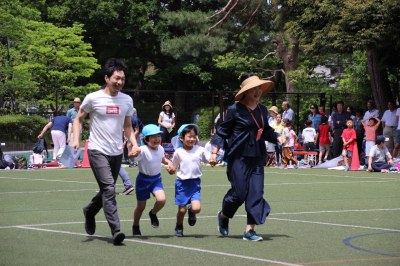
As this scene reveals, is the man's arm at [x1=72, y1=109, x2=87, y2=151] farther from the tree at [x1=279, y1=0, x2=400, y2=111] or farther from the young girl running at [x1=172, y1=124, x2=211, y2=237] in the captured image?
the tree at [x1=279, y1=0, x2=400, y2=111]

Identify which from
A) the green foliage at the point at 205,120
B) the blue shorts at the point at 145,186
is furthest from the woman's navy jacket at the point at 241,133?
the green foliage at the point at 205,120

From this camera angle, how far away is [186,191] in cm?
1187

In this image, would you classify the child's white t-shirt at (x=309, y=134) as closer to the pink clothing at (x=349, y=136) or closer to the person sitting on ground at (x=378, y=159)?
the pink clothing at (x=349, y=136)

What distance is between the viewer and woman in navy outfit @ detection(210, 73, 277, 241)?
1146cm

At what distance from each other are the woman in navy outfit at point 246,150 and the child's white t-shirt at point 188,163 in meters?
0.24

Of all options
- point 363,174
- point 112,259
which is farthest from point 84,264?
point 363,174

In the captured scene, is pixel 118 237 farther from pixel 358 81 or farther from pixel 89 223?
pixel 358 81

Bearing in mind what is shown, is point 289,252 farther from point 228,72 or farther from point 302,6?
point 228,72

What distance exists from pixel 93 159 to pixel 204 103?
112ft

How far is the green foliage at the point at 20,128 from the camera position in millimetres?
45500

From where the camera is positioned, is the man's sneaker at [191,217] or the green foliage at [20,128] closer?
the man's sneaker at [191,217]

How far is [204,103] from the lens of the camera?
4525 cm

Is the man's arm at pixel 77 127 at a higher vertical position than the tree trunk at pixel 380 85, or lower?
lower

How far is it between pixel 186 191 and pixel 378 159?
15897mm
